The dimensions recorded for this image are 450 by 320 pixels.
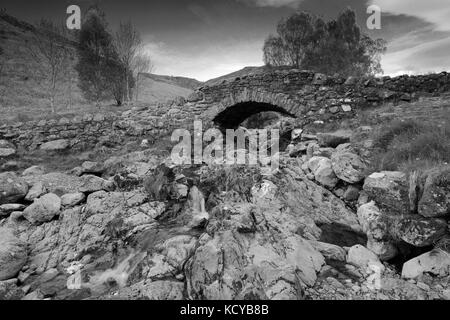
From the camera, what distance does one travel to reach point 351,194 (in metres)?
5.70

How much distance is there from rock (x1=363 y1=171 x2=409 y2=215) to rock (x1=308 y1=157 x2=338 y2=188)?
83 centimetres

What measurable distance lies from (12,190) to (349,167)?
733cm

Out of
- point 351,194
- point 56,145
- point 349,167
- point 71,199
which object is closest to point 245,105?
point 349,167

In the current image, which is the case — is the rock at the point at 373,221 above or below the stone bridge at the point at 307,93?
below

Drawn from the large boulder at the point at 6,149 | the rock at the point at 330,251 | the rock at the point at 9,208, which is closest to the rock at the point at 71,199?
the rock at the point at 9,208

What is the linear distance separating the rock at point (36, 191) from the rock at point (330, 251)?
19.9 feet

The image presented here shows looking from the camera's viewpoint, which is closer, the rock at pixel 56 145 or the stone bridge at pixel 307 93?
the stone bridge at pixel 307 93

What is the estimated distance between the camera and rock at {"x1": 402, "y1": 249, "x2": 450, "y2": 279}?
Result: 3.75 m

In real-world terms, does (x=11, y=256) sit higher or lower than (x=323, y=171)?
lower

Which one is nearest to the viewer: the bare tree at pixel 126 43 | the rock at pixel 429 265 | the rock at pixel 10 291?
the rock at pixel 429 265

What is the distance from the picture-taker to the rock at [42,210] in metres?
5.96

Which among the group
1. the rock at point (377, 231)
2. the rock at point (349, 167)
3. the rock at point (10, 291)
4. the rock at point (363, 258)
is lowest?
the rock at point (10, 291)

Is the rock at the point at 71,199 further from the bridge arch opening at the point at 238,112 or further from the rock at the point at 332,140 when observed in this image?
the rock at the point at 332,140

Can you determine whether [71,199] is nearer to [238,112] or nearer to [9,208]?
[9,208]
